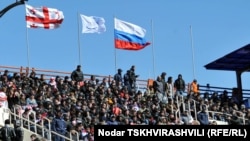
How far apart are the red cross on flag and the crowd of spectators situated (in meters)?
2.83

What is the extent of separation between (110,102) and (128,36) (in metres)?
8.46

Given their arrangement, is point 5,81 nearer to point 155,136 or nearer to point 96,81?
point 96,81

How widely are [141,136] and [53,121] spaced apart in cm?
1203

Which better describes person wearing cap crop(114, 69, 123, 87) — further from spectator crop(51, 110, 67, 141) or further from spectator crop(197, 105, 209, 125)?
spectator crop(51, 110, 67, 141)

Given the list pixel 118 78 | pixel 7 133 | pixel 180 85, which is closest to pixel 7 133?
pixel 7 133

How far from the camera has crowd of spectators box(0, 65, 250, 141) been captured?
31.1 m

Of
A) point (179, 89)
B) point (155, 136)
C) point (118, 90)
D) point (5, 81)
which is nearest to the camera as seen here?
point (155, 136)

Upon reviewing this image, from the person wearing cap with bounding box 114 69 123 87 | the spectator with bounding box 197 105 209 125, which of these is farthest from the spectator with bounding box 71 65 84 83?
the spectator with bounding box 197 105 209 125

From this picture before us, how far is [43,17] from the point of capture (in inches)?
1532

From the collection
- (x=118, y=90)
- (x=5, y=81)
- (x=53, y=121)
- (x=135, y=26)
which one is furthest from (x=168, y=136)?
(x=135, y=26)

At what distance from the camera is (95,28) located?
138 ft

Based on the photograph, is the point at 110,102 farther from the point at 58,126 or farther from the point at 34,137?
the point at 34,137

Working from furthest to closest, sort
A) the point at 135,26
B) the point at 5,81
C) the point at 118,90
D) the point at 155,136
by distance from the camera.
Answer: the point at 135,26 → the point at 118,90 → the point at 5,81 → the point at 155,136

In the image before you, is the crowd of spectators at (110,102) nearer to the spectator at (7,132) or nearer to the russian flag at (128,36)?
the spectator at (7,132)
